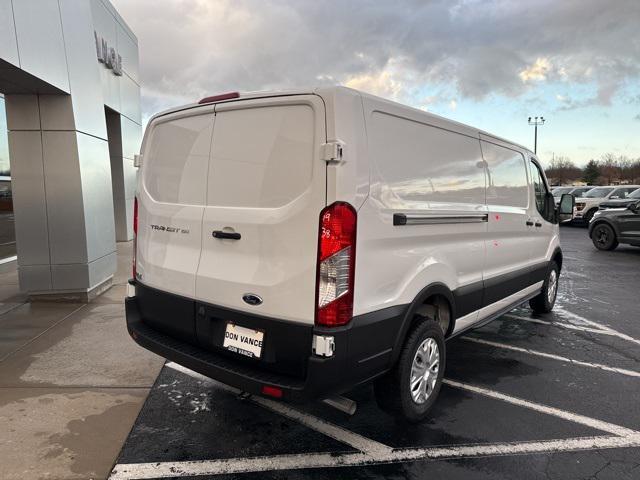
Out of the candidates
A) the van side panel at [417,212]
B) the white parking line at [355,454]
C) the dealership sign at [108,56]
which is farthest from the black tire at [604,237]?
the dealership sign at [108,56]

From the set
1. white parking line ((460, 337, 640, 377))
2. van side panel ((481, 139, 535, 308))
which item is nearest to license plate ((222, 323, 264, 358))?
van side panel ((481, 139, 535, 308))

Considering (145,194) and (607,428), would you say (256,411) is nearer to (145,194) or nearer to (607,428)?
(145,194)

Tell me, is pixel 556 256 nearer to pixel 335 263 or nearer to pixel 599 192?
pixel 335 263

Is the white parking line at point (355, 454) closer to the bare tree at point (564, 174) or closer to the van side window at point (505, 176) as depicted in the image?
the van side window at point (505, 176)

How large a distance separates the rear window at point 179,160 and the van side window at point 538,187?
12.8 ft

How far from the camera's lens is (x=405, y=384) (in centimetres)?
311

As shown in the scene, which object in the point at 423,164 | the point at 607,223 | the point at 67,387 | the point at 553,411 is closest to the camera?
the point at 423,164

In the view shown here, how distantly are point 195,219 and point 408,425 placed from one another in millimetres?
2062

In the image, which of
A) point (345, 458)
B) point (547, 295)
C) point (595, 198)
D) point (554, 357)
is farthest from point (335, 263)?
point (595, 198)

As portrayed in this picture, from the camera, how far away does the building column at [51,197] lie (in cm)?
612

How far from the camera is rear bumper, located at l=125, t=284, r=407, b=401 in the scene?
2564 mm

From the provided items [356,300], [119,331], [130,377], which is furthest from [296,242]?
[119,331]

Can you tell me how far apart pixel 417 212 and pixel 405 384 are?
113cm

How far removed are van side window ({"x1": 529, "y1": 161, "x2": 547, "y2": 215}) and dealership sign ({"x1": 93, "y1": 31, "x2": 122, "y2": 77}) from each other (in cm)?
947
